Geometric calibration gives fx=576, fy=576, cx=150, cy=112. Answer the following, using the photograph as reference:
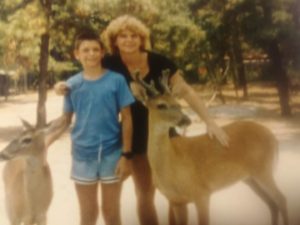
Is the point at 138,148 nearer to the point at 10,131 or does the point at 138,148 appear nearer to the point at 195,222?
the point at 195,222

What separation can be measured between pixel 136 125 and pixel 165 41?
14.9 inches

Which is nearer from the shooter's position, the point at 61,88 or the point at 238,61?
the point at 61,88

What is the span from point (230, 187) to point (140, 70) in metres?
0.60

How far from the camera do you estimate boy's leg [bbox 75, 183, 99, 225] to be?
5.14 feet

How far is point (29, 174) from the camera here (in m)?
1.64

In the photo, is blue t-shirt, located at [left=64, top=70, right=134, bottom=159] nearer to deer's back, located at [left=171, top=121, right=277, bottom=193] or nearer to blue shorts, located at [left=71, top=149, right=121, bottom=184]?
blue shorts, located at [left=71, top=149, right=121, bottom=184]

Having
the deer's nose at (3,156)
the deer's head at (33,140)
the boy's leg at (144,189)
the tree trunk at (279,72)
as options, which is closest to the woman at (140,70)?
the boy's leg at (144,189)

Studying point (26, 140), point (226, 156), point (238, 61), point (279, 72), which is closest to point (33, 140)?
point (26, 140)

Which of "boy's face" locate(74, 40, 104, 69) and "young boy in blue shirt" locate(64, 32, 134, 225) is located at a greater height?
"boy's face" locate(74, 40, 104, 69)

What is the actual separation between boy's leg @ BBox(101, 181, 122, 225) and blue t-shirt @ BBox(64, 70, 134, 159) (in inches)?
3.8

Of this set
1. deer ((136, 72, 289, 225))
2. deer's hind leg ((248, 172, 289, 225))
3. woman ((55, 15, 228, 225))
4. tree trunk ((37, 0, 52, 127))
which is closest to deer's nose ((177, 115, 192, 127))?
deer ((136, 72, 289, 225))

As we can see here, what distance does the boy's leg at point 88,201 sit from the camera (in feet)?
5.14

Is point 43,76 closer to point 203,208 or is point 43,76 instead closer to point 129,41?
point 129,41

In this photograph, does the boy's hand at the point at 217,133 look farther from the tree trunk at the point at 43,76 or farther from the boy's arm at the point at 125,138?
the tree trunk at the point at 43,76
